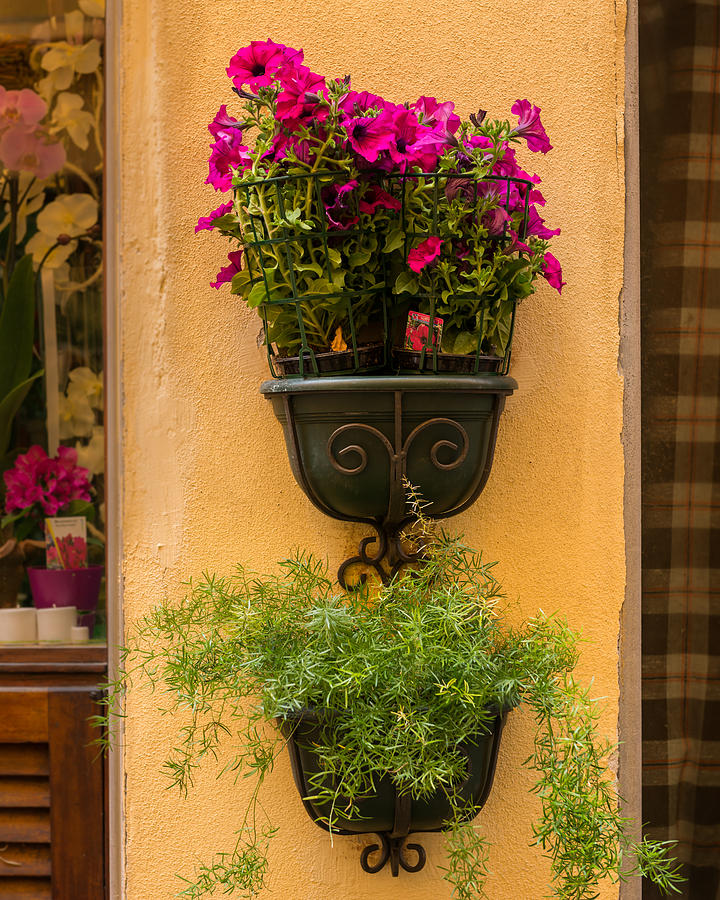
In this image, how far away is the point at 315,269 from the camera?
1020 mm

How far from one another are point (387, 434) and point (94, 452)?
0.75 meters

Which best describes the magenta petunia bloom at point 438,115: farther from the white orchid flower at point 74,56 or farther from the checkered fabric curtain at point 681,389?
the white orchid flower at point 74,56

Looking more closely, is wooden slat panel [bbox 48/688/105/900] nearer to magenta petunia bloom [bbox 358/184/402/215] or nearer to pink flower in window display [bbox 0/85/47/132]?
magenta petunia bloom [bbox 358/184/402/215]

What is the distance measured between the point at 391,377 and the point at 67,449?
2.71 ft

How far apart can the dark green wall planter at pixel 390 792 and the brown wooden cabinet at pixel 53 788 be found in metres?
0.43

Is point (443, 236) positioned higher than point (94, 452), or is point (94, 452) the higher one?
point (443, 236)

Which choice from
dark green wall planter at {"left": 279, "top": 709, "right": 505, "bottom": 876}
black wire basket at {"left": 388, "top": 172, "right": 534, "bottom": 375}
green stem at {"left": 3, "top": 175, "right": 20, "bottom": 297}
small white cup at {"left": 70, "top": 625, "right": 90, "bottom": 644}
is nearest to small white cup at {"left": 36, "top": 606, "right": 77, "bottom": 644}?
small white cup at {"left": 70, "top": 625, "right": 90, "bottom": 644}

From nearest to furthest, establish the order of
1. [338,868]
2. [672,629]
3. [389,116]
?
[389,116], [338,868], [672,629]

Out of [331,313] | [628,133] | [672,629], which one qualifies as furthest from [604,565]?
[628,133]

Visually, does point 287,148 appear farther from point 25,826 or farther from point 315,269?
point 25,826

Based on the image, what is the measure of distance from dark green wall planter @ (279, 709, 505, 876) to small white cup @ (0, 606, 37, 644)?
621 mm

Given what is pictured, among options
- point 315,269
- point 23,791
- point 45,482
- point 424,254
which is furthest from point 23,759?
point 424,254

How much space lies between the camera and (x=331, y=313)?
3.46ft

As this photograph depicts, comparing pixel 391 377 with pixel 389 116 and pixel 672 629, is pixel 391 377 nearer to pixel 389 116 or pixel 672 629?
pixel 389 116
